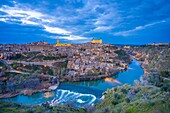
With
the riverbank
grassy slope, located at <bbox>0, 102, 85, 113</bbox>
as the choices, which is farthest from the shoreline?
grassy slope, located at <bbox>0, 102, 85, 113</bbox>

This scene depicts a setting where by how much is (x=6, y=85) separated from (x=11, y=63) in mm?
19107

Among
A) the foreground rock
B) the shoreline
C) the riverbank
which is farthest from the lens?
the riverbank

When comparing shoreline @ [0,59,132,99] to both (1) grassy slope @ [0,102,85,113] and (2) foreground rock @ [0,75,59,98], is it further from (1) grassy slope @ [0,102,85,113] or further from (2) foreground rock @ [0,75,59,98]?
(1) grassy slope @ [0,102,85,113]

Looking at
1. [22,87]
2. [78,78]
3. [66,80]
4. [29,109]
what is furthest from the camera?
[78,78]

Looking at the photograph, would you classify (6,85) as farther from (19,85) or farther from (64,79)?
(64,79)

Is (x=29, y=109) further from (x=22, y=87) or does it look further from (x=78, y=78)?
(x=78, y=78)

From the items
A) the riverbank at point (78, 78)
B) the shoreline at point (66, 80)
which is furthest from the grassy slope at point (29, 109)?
the riverbank at point (78, 78)

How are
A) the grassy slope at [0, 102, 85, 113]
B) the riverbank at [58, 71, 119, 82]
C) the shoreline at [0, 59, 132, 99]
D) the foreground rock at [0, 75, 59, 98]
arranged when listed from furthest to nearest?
the riverbank at [58, 71, 119, 82] → the foreground rock at [0, 75, 59, 98] → the shoreline at [0, 59, 132, 99] → the grassy slope at [0, 102, 85, 113]

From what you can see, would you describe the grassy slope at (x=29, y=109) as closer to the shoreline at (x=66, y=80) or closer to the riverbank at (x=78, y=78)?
the shoreline at (x=66, y=80)

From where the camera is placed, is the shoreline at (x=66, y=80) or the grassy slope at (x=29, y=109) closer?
the grassy slope at (x=29, y=109)

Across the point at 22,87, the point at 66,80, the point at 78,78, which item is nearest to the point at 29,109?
the point at 22,87

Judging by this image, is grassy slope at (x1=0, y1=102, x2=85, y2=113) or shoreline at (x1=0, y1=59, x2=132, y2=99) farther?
shoreline at (x1=0, y1=59, x2=132, y2=99)

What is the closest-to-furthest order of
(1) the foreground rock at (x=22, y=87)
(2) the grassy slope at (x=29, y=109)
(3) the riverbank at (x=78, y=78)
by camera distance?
(2) the grassy slope at (x=29, y=109) < (1) the foreground rock at (x=22, y=87) < (3) the riverbank at (x=78, y=78)

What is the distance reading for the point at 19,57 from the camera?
56750 mm
